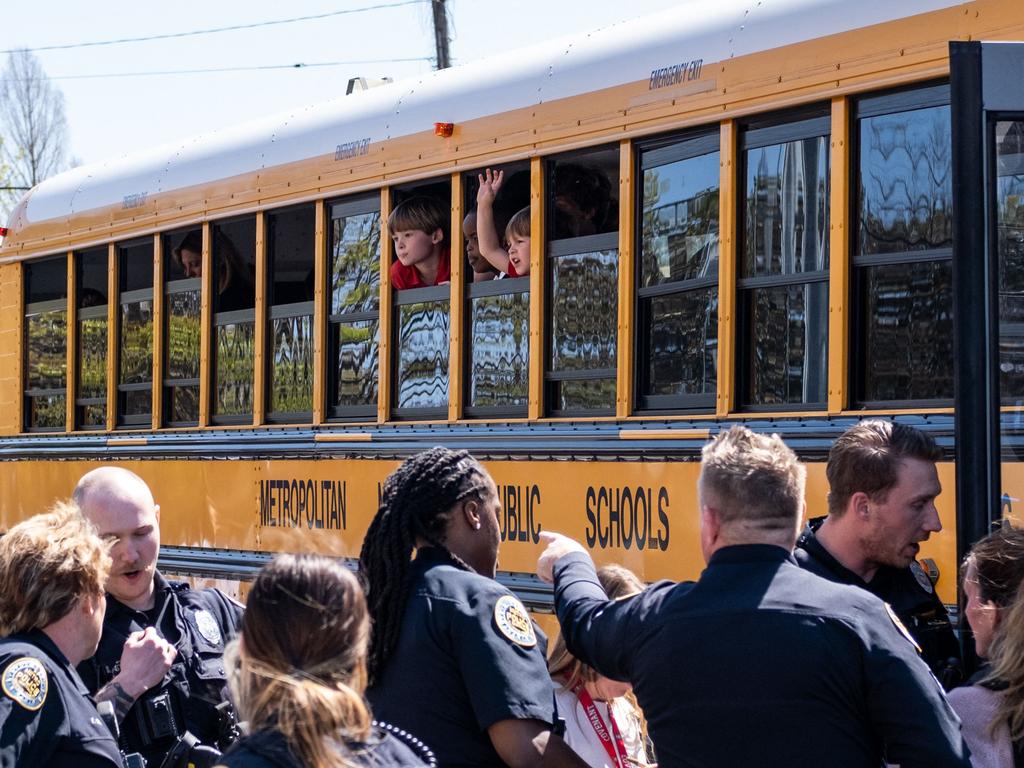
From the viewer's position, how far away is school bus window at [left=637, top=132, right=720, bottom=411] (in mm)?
4711

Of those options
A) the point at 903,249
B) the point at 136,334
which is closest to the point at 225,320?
the point at 136,334

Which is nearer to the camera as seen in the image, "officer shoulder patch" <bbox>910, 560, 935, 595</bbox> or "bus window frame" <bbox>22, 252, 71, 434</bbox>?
"officer shoulder patch" <bbox>910, 560, 935, 595</bbox>

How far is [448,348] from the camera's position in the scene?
563 cm

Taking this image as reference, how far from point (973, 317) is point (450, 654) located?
4.64 feet

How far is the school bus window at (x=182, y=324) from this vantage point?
23.0 ft

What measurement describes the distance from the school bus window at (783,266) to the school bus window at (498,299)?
3.09 feet

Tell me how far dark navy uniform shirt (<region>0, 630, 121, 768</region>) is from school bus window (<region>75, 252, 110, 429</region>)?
5074 mm

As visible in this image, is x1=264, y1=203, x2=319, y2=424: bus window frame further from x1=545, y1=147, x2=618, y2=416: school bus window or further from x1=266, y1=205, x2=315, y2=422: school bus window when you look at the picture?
x1=545, y1=147, x2=618, y2=416: school bus window

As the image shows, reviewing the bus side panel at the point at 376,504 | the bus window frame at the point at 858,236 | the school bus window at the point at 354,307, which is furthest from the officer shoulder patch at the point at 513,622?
the school bus window at the point at 354,307

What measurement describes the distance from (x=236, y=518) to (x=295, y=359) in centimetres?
76

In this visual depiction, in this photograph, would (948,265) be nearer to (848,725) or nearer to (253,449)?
(848,725)

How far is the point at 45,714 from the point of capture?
102 inches

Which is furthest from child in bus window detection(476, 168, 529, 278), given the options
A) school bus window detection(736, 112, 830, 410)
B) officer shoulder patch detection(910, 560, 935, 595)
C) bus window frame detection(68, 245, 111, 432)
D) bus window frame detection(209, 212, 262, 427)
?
bus window frame detection(68, 245, 111, 432)

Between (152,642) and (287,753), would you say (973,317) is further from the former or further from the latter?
(287,753)
